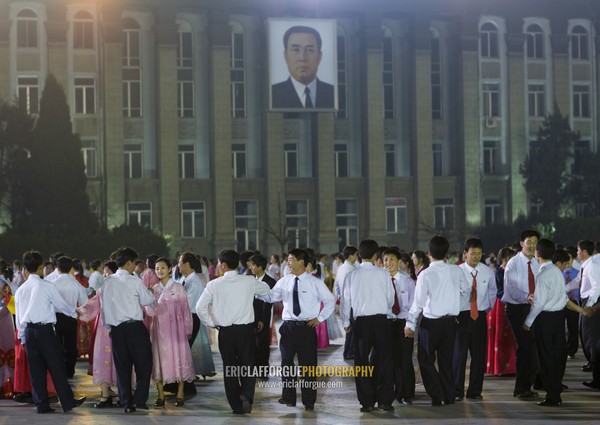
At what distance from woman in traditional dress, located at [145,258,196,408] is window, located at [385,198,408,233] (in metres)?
49.9

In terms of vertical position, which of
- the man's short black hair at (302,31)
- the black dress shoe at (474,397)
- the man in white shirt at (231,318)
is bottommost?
the black dress shoe at (474,397)

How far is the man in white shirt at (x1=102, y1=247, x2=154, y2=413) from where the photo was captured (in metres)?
15.0

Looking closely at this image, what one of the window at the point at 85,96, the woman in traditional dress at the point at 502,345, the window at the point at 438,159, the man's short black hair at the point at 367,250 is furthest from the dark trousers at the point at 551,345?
the window at the point at 438,159

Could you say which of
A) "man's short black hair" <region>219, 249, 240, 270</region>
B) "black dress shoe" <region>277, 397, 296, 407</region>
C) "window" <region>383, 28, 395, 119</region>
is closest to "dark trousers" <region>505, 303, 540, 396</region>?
"black dress shoe" <region>277, 397, 296, 407</region>

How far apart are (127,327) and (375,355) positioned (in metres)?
3.12

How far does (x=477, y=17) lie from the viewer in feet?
214

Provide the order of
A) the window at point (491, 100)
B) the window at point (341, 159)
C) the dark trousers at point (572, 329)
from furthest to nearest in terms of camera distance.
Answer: the window at point (491, 100) < the window at point (341, 159) < the dark trousers at point (572, 329)

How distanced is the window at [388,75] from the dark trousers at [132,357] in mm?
50912

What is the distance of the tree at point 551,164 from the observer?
211 feet

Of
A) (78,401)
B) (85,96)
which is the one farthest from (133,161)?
(78,401)

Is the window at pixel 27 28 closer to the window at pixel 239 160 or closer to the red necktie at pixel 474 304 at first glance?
the window at pixel 239 160

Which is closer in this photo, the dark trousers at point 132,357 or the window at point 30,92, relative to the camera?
the dark trousers at point 132,357

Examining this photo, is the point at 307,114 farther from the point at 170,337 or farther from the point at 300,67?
the point at 170,337

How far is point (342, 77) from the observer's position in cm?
6431
